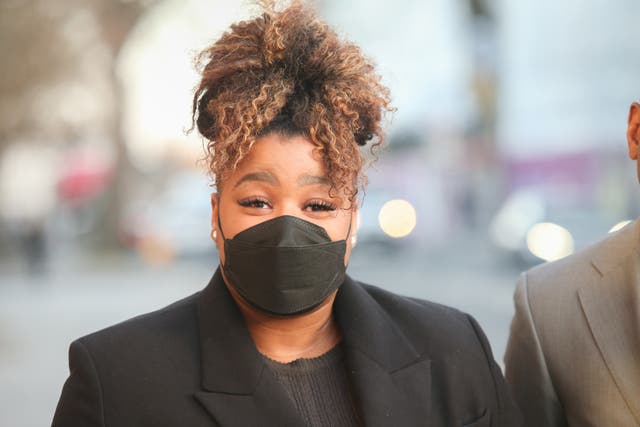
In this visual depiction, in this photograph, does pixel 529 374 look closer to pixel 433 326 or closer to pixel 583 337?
pixel 583 337

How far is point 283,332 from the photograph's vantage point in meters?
2.44

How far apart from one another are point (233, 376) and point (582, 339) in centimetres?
107

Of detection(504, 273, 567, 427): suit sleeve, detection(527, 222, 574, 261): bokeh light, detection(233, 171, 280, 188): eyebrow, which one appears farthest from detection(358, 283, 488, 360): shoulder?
detection(527, 222, 574, 261): bokeh light

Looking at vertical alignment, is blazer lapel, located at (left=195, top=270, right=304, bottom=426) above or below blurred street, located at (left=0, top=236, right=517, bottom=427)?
above

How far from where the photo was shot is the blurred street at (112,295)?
8.91 meters

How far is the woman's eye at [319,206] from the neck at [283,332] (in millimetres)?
242

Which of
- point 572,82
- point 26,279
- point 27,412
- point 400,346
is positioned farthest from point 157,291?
point 400,346

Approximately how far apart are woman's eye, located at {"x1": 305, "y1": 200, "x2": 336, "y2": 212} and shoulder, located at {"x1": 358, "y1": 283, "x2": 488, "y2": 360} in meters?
0.44

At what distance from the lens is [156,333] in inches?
93.1

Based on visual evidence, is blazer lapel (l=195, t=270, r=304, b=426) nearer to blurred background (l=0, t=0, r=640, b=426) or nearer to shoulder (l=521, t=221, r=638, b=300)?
shoulder (l=521, t=221, r=638, b=300)

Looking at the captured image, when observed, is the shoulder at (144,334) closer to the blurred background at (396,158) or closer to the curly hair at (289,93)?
the curly hair at (289,93)

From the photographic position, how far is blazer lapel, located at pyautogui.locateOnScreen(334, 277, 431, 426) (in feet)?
7.70

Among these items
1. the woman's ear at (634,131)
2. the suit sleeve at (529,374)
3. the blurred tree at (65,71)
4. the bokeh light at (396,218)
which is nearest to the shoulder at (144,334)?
the suit sleeve at (529,374)

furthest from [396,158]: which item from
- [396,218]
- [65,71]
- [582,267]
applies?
[582,267]
